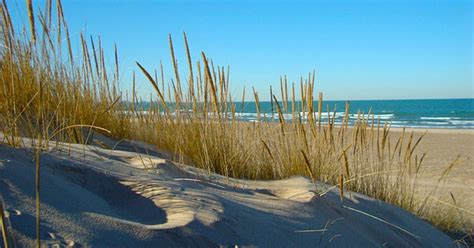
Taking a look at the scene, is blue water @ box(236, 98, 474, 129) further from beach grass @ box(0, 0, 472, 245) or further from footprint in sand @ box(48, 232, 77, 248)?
footprint in sand @ box(48, 232, 77, 248)

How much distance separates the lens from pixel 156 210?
60.4 inches

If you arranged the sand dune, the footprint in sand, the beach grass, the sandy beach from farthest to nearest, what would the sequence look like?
the sandy beach < the beach grass < the sand dune < the footprint in sand

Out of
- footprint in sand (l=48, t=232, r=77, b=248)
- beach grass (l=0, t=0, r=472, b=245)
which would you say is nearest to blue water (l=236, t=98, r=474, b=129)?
beach grass (l=0, t=0, r=472, b=245)

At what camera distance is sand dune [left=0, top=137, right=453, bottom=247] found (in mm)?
1229

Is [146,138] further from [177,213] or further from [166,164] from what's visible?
[177,213]

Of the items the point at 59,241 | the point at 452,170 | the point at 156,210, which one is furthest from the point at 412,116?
the point at 59,241

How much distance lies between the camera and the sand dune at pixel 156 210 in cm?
123

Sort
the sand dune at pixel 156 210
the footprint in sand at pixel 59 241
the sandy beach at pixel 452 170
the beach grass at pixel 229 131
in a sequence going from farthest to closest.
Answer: the sandy beach at pixel 452 170
the beach grass at pixel 229 131
the sand dune at pixel 156 210
the footprint in sand at pixel 59 241

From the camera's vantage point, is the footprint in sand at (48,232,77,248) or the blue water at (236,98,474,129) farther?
the blue water at (236,98,474,129)

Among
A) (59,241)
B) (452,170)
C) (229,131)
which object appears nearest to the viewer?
(59,241)

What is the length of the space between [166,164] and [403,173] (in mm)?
1889

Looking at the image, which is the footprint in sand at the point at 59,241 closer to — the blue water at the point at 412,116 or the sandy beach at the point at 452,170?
the blue water at the point at 412,116

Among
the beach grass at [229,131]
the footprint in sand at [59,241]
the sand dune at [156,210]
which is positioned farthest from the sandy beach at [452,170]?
the footprint in sand at [59,241]

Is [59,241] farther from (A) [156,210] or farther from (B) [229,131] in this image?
(B) [229,131]
